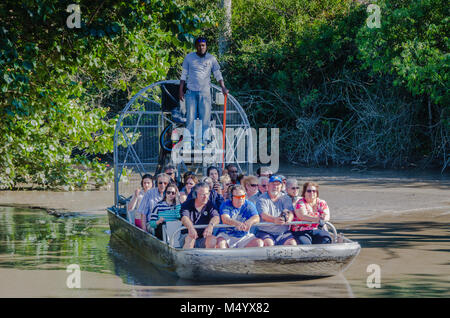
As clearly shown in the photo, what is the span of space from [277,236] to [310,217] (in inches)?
20.1

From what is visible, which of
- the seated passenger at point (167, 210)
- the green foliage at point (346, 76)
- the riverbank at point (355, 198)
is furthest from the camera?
the green foliage at point (346, 76)

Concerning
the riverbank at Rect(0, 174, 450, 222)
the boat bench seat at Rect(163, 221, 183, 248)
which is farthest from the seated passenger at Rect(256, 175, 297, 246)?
the riverbank at Rect(0, 174, 450, 222)

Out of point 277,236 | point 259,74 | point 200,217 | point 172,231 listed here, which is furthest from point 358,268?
point 259,74

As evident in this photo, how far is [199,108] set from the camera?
37.6 feet

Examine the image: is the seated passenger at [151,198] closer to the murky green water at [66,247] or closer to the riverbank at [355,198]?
the murky green water at [66,247]

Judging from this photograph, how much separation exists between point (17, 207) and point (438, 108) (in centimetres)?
1318

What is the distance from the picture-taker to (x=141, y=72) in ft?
43.1

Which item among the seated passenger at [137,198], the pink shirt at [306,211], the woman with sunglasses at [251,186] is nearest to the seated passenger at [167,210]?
the woman with sunglasses at [251,186]

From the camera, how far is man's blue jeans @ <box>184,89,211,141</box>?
11359 millimetres

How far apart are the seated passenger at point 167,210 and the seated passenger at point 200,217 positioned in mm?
633

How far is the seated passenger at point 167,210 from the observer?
28.8ft

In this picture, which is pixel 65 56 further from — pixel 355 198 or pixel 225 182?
pixel 355 198

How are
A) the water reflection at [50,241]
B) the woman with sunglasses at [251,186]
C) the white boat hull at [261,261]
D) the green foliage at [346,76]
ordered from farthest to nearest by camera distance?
the green foliage at [346,76] < the water reflection at [50,241] < the woman with sunglasses at [251,186] < the white boat hull at [261,261]

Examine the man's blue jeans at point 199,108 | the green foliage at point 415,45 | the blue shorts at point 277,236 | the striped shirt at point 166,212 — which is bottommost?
the blue shorts at point 277,236
